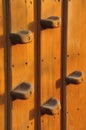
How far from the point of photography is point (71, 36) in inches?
56.4

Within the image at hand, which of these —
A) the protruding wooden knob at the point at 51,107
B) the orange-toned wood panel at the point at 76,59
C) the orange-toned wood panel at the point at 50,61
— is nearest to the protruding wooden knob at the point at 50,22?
the orange-toned wood panel at the point at 50,61

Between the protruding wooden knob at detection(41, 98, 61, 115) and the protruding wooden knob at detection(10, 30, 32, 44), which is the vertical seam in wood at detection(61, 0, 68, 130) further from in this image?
the protruding wooden knob at detection(10, 30, 32, 44)

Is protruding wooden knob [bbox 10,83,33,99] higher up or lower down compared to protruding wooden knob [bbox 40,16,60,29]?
lower down

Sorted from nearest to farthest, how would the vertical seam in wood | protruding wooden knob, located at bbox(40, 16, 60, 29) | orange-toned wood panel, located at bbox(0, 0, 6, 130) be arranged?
orange-toned wood panel, located at bbox(0, 0, 6, 130)
protruding wooden knob, located at bbox(40, 16, 60, 29)
the vertical seam in wood

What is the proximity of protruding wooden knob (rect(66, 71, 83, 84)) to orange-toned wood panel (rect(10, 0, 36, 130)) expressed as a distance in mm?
184

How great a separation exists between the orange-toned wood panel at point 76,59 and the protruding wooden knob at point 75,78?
0.02 metres

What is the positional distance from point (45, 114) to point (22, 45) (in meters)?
0.28

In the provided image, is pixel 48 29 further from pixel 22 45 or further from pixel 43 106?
pixel 43 106

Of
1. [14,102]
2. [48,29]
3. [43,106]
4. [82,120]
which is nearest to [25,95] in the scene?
[14,102]

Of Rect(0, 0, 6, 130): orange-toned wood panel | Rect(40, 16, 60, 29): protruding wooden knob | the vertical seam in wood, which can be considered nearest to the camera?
Rect(0, 0, 6, 130): orange-toned wood panel

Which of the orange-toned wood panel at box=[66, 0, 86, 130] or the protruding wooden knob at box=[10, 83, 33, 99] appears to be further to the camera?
the orange-toned wood panel at box=[66, 0, 86, 130]

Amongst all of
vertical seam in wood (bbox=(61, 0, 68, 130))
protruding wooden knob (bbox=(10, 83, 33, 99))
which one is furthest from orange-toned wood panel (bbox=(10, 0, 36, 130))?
vertical seam in wood (bbox=(61, 0, 68, 130))

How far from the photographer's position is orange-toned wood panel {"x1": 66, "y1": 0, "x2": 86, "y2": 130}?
4.71 feet

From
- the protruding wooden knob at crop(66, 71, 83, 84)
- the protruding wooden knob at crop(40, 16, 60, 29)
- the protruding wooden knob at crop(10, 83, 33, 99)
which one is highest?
the protruding wooden knob at crop(40, 16, 60, 29)
